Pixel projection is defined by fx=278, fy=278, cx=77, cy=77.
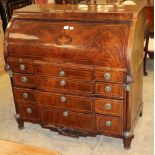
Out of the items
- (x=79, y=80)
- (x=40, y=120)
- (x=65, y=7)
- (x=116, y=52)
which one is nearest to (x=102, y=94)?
(x=79, y=80)

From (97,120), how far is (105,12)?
932 millimetres

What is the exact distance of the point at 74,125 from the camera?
8.46ft

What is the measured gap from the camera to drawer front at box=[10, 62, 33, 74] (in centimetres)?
251

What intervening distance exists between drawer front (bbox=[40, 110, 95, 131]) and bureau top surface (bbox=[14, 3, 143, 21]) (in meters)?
0.86

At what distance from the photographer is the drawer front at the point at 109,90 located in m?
2.25

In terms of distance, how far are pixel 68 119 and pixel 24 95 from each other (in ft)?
1.59

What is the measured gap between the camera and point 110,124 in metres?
2.42

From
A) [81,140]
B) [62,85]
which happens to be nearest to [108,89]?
[62,85]

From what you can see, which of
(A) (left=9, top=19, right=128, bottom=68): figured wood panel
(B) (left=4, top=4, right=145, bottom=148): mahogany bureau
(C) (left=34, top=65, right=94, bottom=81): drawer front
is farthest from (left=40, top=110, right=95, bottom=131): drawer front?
(A) (left=9, top=19, right=128, bottom=68): figured wood panel

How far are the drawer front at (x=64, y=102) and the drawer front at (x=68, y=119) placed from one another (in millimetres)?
65

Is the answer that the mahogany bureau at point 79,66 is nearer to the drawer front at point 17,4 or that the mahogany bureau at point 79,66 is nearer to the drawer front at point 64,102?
the drawer front at point 64,102

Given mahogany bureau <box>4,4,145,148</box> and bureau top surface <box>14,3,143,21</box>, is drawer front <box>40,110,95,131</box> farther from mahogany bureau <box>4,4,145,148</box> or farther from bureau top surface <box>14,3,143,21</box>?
bureau top surface <box>14,3,143,21</box>

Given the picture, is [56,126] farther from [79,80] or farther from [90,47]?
[90,47]

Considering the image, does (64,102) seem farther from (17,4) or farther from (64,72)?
(17,4)
